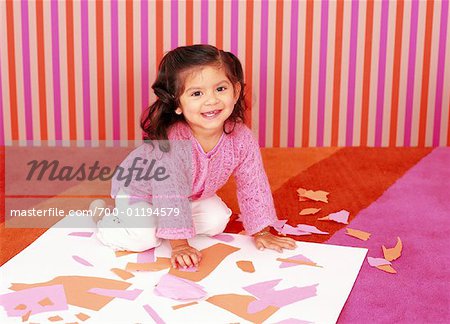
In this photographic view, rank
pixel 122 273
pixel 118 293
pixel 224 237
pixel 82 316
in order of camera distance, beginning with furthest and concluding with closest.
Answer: pixel 224 237, pixel 122 273, pixel 118 293, pixel 82 316

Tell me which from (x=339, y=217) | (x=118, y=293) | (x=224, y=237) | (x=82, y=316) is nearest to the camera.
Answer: (x=82, y=316)

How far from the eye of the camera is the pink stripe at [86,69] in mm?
2631

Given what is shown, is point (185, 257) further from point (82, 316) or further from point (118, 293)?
point (82, 316)

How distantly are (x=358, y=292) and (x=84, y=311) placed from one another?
0.59 m

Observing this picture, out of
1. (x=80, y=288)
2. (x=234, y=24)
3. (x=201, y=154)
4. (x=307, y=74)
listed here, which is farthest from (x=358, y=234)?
(x=234, y=24)

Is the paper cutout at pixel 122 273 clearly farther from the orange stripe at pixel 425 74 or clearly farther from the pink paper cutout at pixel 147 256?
the orange stripe at pixel 425 74

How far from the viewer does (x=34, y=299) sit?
1.50m

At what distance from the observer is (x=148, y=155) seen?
1.79m

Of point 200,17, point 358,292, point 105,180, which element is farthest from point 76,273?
point 200,17

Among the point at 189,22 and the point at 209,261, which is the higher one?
the point at 189,22

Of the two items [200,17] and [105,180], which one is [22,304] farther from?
[200,17]

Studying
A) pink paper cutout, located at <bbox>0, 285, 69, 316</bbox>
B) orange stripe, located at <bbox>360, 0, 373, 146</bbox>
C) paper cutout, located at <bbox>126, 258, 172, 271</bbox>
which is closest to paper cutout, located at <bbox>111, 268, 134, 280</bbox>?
paper cutout, located at <bbox>126, 258, 172, 271</bbox>

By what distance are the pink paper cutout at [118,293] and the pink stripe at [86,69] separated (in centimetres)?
130

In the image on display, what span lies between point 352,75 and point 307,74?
174 millimetres
